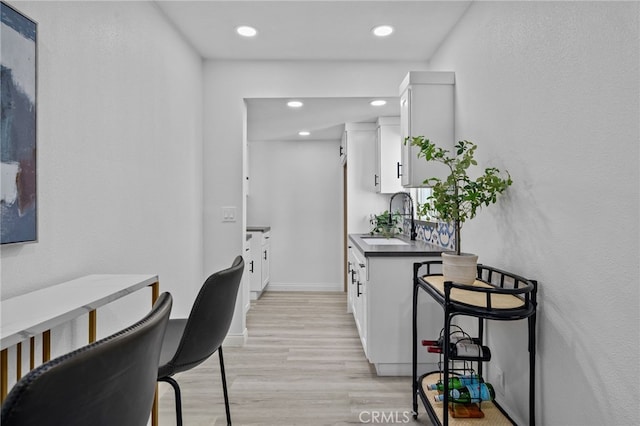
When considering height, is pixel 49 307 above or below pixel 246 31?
below

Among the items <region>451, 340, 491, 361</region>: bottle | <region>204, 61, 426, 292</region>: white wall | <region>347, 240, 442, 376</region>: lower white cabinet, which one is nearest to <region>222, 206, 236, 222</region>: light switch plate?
<region>204, 61, 426, 292</region>: white wall

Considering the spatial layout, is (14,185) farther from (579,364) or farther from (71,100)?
(579,364)

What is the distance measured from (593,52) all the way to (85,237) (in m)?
2.02

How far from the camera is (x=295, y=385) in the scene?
235cm

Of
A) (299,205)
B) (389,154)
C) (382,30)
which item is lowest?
A: (299,205)

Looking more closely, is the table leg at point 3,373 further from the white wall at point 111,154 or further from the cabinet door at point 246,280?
the cabinet door at point 246,280

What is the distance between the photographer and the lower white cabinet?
2.48 metres

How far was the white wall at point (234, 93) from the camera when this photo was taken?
10.1ft

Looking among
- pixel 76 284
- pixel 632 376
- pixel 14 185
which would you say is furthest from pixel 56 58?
pixel 632 376

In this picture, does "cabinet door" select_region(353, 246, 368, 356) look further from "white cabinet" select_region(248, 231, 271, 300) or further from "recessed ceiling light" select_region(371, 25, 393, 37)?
"white cabinet" select_region(248, 231, 271, 300)

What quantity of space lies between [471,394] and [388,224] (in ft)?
7.60

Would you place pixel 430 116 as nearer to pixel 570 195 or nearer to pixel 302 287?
pixel 570 195

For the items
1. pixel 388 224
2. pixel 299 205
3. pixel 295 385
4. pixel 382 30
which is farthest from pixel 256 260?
pixel 382 30

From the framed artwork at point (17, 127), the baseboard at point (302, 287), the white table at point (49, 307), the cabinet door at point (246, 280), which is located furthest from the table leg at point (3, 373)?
the baseboard at point (302, 287)
